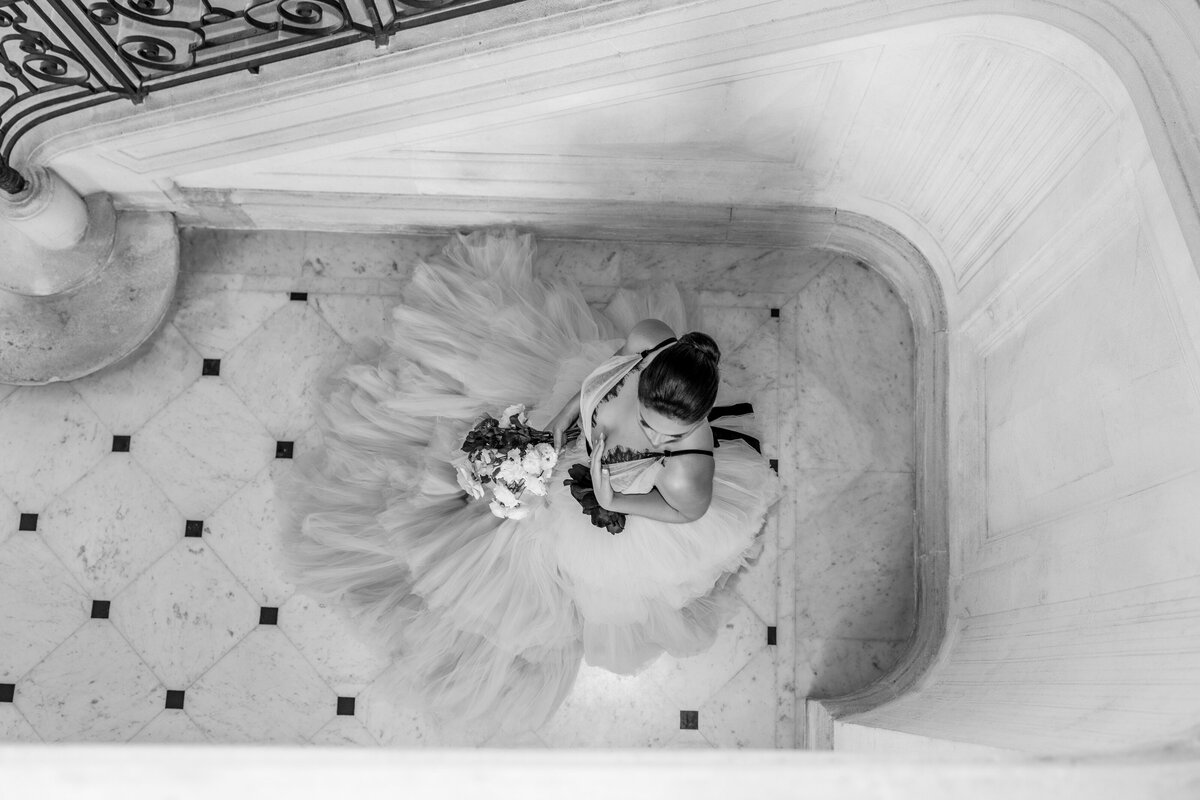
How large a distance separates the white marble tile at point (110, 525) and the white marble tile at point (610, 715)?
87.2 inches

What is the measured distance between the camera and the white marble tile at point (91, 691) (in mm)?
4270

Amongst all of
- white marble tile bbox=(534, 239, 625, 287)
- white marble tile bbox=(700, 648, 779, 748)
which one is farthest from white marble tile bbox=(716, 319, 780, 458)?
white marble tile bbox=(700, 648, 779, 748)

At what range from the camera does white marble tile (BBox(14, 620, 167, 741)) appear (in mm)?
4270

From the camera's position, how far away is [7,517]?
4.41 m

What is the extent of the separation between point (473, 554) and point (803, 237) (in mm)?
2384

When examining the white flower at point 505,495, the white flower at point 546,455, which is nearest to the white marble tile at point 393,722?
the white flower at point 505,495

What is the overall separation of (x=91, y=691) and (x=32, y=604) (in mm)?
546

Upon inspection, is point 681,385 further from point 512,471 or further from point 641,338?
point 512,471

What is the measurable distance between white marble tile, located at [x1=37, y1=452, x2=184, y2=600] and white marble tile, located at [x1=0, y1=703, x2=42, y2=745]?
0.66 metres

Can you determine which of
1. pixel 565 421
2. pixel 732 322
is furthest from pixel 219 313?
pixel 732 322

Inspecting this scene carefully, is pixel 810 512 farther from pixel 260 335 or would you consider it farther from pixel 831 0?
pixel 260 335

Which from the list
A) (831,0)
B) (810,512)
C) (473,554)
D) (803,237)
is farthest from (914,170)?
(473,554)

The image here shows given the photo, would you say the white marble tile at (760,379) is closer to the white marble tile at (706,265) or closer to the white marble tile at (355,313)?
the white marble tile at (706,265)

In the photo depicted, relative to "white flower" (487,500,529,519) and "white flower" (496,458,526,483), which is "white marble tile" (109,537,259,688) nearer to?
"white flower" (487,500,529,519)
